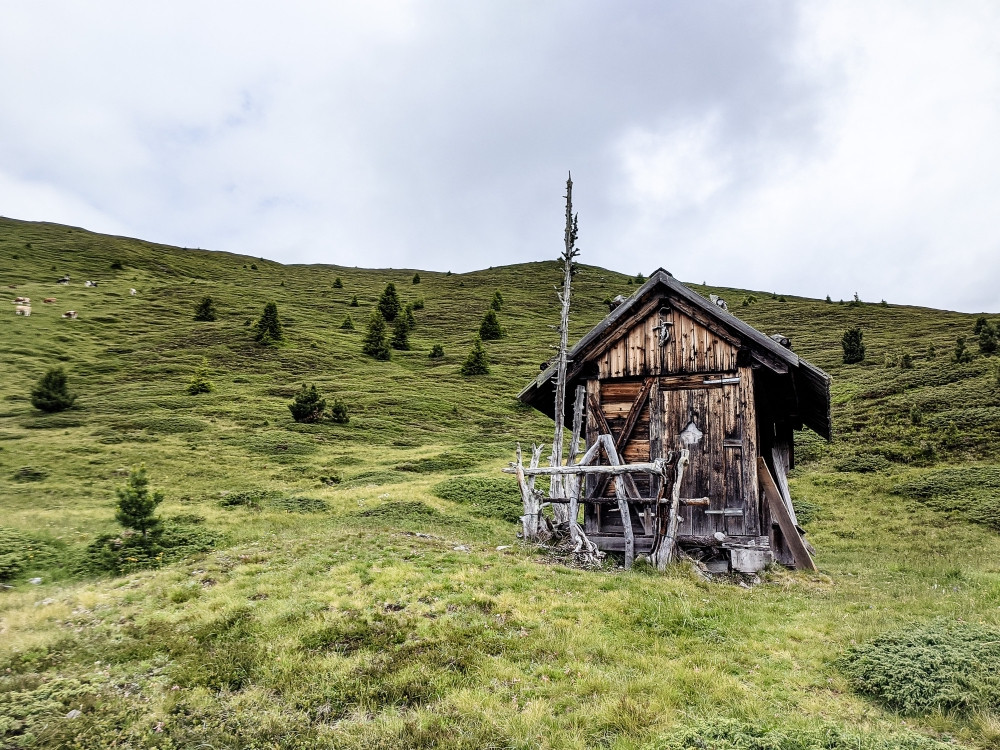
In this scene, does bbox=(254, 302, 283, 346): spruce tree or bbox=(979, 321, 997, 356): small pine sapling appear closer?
bbox=(979, 321, 997, 356): small pine sapling

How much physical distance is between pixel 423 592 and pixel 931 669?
7.96 metres

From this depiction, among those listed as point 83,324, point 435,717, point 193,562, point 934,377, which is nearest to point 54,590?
point 193,562

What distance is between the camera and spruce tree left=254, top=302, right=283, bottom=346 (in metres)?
62.1

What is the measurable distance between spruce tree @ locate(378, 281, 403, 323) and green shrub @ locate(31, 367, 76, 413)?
137 feet

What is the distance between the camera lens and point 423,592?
10984mm

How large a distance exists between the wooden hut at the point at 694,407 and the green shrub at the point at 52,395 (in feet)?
124

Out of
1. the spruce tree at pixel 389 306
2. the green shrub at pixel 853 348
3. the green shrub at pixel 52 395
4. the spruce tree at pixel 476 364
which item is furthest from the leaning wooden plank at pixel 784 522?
the spruce tree at pixel 389 306

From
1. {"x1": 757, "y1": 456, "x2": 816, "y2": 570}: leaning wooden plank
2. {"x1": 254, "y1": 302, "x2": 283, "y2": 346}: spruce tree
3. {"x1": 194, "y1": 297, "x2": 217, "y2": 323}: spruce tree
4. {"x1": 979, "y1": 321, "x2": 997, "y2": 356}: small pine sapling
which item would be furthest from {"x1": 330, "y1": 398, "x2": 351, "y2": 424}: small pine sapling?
{"x1": 979, "y1": 321, "x2": 997, "y2": 356}: small pine sapling

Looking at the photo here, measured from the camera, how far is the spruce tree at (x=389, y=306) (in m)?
78.1

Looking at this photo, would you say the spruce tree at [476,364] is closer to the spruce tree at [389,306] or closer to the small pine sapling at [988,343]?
the spruce tree at [389,306]

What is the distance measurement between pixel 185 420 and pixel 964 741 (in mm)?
41391

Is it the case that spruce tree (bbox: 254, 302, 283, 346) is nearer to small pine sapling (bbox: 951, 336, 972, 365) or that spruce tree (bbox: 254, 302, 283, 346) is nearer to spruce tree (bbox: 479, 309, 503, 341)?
spruce tree (bbox: 479, 309, 503, 341)

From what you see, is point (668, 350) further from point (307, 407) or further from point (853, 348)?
point (853, 348)

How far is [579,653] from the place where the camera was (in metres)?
8.16
